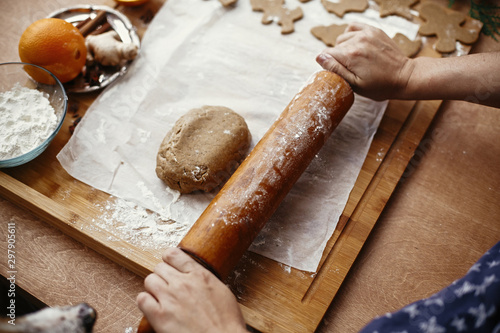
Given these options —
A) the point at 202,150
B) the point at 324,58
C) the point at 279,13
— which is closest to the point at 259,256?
the point at 202,150

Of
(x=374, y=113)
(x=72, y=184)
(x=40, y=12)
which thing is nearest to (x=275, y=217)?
(x=374, y=113)

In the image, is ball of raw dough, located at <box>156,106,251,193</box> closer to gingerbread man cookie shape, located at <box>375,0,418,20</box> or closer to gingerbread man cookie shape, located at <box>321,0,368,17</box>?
gingerbread man cookie shape, located at <box>321,0,368,17</box>

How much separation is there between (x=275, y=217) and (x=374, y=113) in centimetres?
51

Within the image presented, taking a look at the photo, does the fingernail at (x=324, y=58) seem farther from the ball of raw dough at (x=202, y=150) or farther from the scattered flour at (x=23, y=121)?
the scattered flour at (x=23, y=121)

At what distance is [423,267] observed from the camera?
1084 millimetres

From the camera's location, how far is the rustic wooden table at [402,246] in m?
1.03

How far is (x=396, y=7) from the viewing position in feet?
4.89

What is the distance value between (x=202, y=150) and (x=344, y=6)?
837 mm

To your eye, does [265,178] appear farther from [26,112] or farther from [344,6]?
[344,6]

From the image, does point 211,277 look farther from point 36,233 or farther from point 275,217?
point 36,233

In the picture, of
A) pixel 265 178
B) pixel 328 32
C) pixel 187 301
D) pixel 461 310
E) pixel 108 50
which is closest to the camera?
pixel 461 310

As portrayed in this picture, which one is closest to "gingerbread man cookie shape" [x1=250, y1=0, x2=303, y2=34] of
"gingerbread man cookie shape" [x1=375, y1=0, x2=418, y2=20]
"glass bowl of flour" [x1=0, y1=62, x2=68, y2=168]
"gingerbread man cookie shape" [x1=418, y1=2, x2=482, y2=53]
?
"gingerbread man cookie shape" [x1=375, y1=0, x2=418, y2=20]

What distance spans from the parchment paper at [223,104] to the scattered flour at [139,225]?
2cm

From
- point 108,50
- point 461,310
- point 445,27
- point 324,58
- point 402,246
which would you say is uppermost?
point 108,50
